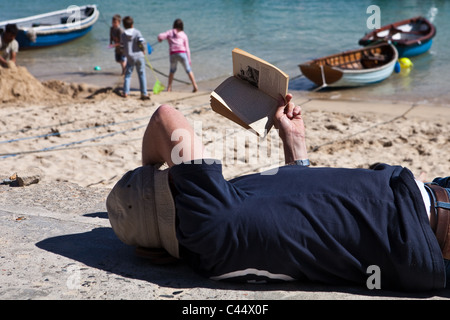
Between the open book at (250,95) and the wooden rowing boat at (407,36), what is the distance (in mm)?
12389

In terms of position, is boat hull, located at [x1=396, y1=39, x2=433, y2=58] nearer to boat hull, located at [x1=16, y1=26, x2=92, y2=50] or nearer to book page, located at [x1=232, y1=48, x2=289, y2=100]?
boat hull, located at [x1=16, y1=26, x2=92, y2=50]

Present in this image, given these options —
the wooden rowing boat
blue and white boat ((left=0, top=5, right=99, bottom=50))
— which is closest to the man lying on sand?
the wooden rowing boat

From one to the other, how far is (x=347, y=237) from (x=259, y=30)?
1936cm

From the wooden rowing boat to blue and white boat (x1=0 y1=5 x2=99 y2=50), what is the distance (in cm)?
950

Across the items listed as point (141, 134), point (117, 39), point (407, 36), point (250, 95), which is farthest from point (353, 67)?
point (250, 95)

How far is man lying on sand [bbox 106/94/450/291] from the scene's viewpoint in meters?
2.02

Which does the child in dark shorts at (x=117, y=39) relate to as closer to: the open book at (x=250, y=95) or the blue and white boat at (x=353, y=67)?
the blue and white boat at (x=353, y=67)

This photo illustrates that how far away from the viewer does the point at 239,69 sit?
283 cm

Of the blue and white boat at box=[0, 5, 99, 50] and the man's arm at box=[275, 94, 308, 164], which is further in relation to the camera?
the blue and white boat at box=[0, 5, 99, 50]

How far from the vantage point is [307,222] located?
6.69 feet

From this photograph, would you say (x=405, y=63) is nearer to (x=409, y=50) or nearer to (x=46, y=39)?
(x=409, y=50)

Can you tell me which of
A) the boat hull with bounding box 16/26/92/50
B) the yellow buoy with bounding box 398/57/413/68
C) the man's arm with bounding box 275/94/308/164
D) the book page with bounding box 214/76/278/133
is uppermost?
the book page with bounding box 214/76/278/133
